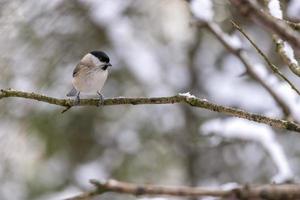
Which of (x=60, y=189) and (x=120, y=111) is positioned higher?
(x=120, y=111)

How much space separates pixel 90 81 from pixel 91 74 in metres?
0.06

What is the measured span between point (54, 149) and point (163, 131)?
1211 millimetres

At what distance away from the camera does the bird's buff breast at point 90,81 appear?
125 inches

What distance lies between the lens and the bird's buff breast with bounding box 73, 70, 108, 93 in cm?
316

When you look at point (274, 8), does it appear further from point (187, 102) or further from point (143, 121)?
point (143, 121)

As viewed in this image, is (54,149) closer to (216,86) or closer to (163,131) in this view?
(163,131)

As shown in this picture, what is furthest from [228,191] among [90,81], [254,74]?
[90,81]

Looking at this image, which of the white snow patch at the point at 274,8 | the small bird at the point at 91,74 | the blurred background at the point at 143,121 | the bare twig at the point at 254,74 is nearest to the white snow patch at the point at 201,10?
the bare twig at the point at 254,74

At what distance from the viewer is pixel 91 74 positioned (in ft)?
10.6

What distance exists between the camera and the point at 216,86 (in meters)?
6.10

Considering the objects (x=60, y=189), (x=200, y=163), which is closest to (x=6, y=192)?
(x=60, y=189)

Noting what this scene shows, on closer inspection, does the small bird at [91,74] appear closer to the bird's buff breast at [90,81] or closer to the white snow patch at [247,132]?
the bird's buff breast at [90,81]

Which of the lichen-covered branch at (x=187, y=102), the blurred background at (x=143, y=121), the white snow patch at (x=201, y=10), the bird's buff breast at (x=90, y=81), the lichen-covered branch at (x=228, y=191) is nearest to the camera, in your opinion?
the lichen-covered branch at (x=228, y=191)

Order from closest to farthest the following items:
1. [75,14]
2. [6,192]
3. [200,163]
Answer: [75,14] < [6,192] < [200,163]
